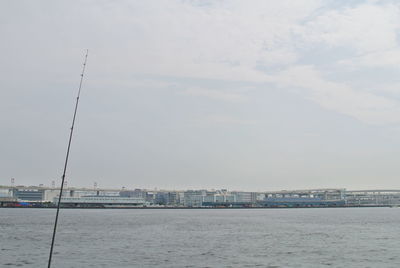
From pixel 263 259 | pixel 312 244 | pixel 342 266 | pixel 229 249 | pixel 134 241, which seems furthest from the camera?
pixel 134 241

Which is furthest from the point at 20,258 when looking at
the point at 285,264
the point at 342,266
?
the point at 342,266

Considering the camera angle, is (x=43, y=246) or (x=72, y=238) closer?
(x=43, y=246)

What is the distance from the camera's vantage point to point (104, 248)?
37.1 metres

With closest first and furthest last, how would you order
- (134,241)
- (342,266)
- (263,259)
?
(342,266) < (263,259) < (134,241)

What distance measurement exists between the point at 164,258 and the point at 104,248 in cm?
796

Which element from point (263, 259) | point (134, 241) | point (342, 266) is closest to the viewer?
point (342, 266)

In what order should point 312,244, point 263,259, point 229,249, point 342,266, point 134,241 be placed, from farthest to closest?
1. point 134,241
2. point 312,244
3. point 229,249
4. point 263,259
5. point 342,266

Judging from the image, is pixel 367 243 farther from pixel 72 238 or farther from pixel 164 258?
pixel 72 238

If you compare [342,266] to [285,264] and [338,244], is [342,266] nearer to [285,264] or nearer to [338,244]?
[285,264]

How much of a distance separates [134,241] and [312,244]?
57.6 feet

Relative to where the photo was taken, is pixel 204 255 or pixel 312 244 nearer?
pixel 204 255

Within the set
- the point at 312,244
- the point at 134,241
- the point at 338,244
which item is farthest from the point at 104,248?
the point at 338,244

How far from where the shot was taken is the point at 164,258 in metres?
31.6

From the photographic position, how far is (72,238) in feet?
149
